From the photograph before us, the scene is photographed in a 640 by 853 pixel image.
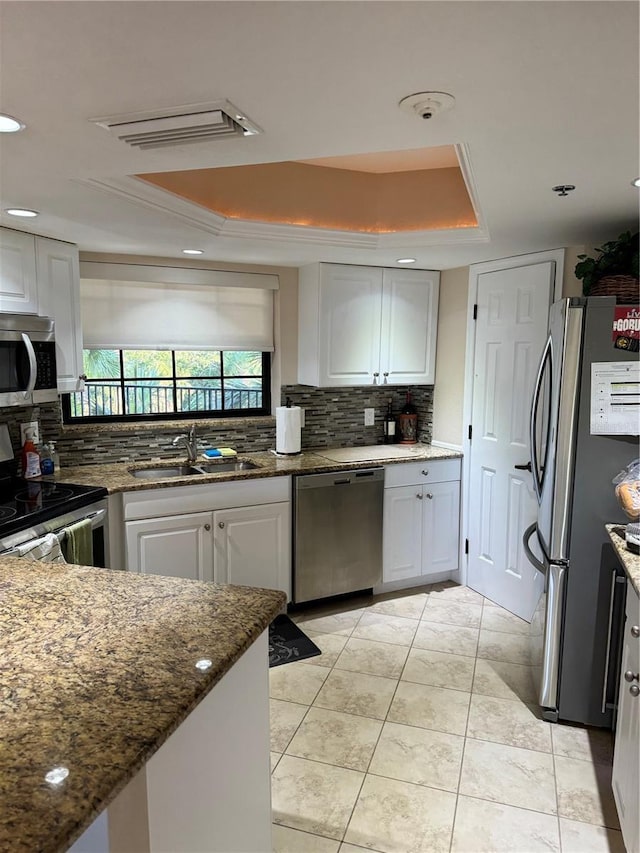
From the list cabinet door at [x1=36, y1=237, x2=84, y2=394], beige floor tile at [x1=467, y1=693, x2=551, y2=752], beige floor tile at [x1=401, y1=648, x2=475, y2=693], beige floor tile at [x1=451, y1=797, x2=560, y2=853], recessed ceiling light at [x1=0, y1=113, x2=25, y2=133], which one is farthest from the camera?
cabinet door at [x1=36, y1=237, x2=84, y2=394]

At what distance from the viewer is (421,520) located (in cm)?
383

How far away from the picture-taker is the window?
3562mm

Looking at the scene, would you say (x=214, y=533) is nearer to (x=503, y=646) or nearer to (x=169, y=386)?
(x=169, y=386)

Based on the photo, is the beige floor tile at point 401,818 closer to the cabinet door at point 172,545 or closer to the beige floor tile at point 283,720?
the beige floor tile at point 283,720

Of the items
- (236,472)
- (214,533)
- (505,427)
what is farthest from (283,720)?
(505,427)

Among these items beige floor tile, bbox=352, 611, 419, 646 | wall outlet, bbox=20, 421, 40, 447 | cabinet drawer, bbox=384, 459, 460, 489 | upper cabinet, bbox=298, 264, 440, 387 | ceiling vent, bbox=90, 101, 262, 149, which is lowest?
beige floor tile, bbox=352, 611, 419, 646

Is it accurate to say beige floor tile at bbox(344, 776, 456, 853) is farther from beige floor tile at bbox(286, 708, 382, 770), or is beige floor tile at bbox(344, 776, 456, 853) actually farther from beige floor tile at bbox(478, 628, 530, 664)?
beige floor tile at bbox(478, 628, 530, 664)

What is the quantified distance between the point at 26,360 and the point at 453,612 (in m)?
2.77

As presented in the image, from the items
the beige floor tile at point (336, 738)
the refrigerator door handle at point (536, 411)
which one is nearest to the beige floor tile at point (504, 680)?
the beige floor tile at point (336, 738)

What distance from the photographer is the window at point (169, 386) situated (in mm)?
3562

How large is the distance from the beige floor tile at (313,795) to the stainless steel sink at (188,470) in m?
1.65

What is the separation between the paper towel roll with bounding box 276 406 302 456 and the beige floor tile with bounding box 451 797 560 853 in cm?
218

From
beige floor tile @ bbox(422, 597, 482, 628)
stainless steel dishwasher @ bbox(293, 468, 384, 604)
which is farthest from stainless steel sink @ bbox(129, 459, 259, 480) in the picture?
beige floor tile @ bbox(422, 597, 482, 628)

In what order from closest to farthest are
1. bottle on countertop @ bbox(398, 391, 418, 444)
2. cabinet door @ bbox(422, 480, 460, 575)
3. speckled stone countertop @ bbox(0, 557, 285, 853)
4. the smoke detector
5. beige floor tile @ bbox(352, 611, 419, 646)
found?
speckled stone countertop @ bbox(0, 557, 285, 853) → the smoke detector → beige floor tile @ bbox(352, 611, 419, 646) → cabinet door @ bbox(422, 480, 460, 575) → bottle on countertop @ bbox(398, 391, 418, 444)
